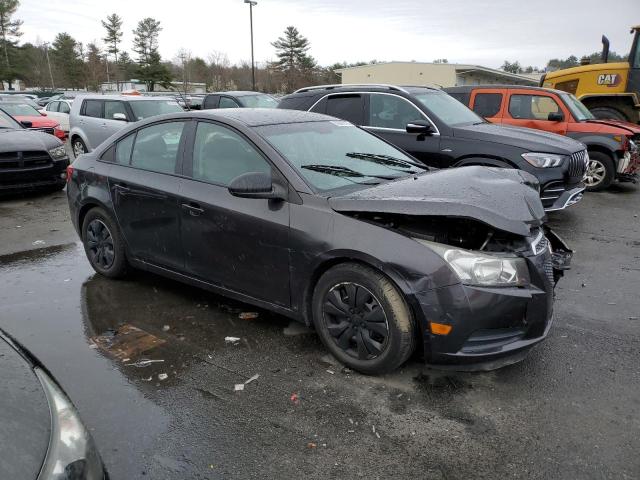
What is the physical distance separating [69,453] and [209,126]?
296cm

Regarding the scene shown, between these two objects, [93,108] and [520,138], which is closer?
[520,138]

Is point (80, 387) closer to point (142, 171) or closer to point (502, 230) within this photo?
point (142, 171)

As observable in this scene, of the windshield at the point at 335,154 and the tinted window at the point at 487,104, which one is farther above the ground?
the tinted window at the point at 487,104

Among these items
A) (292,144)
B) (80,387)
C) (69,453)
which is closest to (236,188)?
(292,144)

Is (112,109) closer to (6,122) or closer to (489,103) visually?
(6,122)

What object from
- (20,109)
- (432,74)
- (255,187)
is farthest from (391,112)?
(432,74)

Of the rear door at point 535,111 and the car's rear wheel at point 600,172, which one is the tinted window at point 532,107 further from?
the car's rear wheel at point 600,172

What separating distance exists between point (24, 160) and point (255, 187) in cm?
704

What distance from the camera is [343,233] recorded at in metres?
3.26

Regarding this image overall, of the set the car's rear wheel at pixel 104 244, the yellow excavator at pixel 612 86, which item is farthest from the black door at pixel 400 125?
the yellow excavator at pixel 612 86

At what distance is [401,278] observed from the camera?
10.0 ft

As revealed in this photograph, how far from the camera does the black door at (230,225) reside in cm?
361

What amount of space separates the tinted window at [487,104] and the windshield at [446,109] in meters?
2.18

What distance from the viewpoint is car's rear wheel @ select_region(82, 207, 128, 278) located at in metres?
4.83
